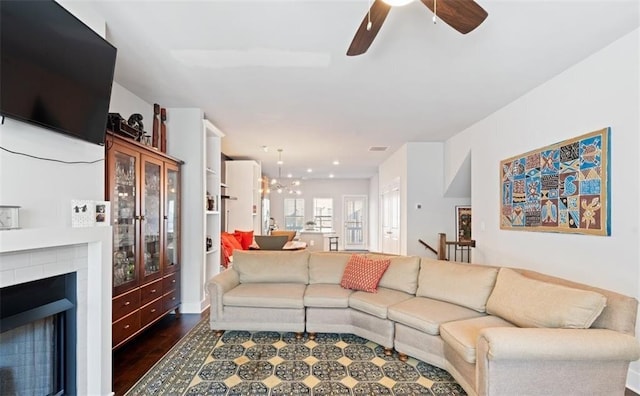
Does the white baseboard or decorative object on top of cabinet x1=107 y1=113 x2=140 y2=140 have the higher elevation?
decorative object on top of cabinet x1=107 y1=113 x2=140 y2=140

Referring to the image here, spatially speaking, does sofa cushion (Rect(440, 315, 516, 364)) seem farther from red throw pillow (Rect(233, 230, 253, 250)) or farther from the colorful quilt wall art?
red throw pillow (Rect(233, 230, 253, 250))

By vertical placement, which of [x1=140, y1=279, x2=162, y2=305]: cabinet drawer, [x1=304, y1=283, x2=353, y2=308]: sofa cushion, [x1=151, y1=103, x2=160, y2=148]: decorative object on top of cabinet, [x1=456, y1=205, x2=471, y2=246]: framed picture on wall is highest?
[x1=151, y1=103, x2=160, y2=148]: decorative object on top of cabinet

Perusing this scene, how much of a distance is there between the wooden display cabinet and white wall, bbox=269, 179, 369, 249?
822 centimetres

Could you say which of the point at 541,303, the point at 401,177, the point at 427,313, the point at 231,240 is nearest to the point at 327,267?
the point at 427,313

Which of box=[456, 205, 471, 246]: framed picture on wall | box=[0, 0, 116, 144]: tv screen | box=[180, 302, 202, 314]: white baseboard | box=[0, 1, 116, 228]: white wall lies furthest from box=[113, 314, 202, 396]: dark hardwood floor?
box=[456, 205, 471, 246]: framed picture on wall

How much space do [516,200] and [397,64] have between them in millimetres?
2209

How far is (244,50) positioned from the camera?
2717mm

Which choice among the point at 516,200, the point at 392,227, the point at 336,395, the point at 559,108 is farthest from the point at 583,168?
the point at 392,227

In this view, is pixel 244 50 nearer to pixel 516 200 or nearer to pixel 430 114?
pixel 430 114

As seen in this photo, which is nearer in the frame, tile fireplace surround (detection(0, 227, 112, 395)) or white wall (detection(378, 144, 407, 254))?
tile fireplace surround (detection(0, 227, 112, 395))

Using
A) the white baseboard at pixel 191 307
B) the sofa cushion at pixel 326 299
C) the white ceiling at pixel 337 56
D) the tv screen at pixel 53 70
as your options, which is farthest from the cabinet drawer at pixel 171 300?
the white ceiling at pixel 337 56

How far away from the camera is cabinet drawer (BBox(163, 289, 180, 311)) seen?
3773 mm

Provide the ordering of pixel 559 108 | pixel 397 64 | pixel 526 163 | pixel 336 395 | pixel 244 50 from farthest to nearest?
1. pixel 526 163
2. pixel 559 108
3. pixel 397 64
4. pixel 244 50
5. pixel 336 395

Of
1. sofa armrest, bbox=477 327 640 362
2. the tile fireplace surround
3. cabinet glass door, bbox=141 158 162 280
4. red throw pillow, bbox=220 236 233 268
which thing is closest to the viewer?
the tile fireplace surround
